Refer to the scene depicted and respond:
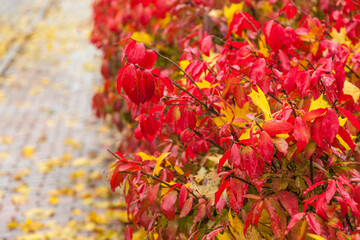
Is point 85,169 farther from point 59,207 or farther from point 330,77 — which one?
point 330,77

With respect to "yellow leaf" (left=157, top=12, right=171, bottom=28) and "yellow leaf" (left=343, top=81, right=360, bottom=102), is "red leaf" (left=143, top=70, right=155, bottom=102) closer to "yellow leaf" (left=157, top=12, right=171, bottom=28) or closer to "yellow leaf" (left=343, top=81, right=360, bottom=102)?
"yellow leaf" (left=343, top=81, right=360, bottom=102)

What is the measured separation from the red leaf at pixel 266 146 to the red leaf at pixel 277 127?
27mm

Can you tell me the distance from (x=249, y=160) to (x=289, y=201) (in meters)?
0.23

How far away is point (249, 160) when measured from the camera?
139 centimetres

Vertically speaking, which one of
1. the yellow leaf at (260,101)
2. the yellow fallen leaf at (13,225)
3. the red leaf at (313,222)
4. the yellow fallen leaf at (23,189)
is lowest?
the yellow fallen leaf at (23,189)

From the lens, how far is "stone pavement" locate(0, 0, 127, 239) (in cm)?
400

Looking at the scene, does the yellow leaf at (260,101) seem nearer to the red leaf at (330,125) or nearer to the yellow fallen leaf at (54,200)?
the red leaf at (330,125)

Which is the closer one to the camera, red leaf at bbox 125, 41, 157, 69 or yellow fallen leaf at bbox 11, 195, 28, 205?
red leaf at bbox 125, 41, 157, 69

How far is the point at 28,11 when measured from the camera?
1207 centimetres

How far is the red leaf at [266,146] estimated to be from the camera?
1.31 metres

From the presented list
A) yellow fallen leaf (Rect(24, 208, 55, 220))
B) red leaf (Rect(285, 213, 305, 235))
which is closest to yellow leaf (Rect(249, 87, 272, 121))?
red leaf (Rect(285, 213, 305, 235))

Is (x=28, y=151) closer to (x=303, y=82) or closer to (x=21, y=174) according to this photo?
(x=21, y=174)

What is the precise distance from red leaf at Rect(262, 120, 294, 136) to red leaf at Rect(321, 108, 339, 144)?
108 millimetres

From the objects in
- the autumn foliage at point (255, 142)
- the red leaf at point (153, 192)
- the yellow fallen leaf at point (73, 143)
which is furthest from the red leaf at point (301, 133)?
the yellow fallen leaf at point (73, 143)
